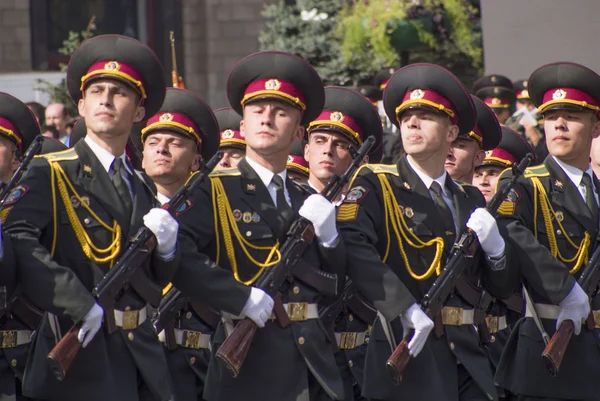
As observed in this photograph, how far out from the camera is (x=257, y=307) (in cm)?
670

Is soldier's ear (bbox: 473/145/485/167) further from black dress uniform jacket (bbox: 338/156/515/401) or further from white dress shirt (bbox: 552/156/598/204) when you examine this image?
black dress uniform jacket (bbox: 338/156/515/401)

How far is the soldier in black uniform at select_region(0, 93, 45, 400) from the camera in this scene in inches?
261

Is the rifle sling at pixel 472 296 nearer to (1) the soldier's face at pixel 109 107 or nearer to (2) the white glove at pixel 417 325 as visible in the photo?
(2) the white glove at pixel 417 325

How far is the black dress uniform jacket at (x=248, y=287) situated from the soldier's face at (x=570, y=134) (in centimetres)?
170

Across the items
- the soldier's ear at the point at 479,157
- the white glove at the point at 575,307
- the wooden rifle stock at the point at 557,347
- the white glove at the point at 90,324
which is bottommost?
the wooden rifle stock at the point at 557,347

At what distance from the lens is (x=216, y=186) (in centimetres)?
708

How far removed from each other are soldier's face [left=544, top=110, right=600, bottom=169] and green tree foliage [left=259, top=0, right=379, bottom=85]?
949 centimetres

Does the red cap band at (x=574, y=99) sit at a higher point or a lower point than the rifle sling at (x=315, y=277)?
higher

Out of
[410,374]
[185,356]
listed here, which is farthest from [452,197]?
[185,356]

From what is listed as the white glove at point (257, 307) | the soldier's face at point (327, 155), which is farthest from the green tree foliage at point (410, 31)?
the white glove at point (257, 307)

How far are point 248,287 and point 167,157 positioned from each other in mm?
1814

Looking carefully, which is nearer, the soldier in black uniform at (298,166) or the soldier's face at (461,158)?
the soldier's face at (461,158)

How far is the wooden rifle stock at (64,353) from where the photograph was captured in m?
6.16

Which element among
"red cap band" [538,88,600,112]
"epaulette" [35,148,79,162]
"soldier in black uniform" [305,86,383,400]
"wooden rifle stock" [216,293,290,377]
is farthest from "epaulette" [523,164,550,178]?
"epaulette" [35,148,79,162]
